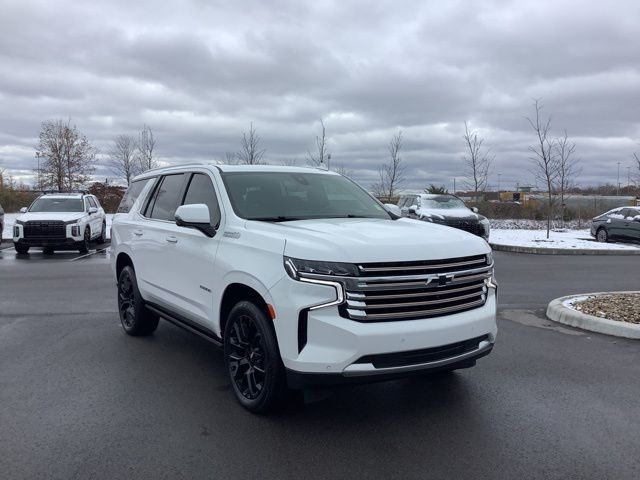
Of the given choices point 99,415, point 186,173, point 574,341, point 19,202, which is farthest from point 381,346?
point 19,202

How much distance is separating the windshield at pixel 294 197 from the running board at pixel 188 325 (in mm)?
1097

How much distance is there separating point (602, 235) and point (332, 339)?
22122mm

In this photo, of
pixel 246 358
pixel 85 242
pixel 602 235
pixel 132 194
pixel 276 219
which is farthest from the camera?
pixel 602 235

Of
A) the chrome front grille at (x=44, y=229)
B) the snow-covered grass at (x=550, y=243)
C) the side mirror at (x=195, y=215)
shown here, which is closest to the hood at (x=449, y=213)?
the snow-covered grass at (x=550, y=243)

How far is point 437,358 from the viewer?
3.92 meters

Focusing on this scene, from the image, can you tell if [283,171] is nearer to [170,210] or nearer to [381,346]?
[170,210]

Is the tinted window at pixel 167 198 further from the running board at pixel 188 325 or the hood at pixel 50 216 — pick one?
the hood at pixel 50 216

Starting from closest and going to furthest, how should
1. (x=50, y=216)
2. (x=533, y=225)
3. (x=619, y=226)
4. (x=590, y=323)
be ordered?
(x=590, y=323), (x=50, y=216), (x=619, y=226), (x=533, y=225)

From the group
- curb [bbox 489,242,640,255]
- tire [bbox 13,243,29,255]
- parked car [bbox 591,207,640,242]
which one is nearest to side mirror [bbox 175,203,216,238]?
tire [bbox 13,243,29,255]

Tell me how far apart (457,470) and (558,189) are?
87.7 feet

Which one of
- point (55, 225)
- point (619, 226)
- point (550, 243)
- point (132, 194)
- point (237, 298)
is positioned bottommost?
point (550, 243)

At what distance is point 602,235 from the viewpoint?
2262 cm

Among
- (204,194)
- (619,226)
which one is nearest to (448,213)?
(619,226)

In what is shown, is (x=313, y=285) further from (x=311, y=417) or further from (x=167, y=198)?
(x=167, y=198)
